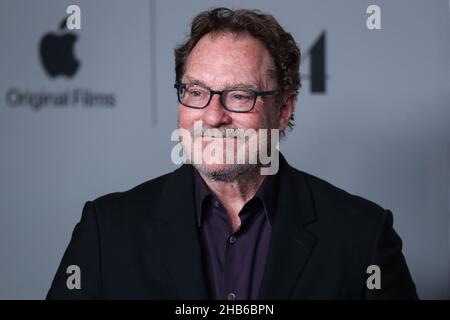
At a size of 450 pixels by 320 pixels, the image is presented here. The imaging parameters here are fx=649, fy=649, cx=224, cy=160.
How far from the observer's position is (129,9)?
183 cm

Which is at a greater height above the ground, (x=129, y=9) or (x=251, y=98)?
(x=129, y=9)

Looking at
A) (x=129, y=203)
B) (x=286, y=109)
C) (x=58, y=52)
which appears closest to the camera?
(x=129, y=203)

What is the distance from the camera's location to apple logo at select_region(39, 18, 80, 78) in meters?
1.83

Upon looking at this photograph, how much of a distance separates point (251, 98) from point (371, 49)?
0.64 m

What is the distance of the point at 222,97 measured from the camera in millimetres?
1347

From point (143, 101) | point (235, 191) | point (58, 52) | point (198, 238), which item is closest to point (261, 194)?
point (235, 191)

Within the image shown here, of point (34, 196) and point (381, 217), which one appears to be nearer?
point (381, 217)

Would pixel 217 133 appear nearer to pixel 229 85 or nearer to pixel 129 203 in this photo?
pixel 229 85

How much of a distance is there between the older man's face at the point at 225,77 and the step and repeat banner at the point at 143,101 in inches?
18.0

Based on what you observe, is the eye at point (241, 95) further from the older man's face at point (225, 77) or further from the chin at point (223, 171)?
the chin at point (223, 171)

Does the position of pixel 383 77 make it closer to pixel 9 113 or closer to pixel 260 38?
pixel 260 38

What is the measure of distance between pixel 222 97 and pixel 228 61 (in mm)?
76

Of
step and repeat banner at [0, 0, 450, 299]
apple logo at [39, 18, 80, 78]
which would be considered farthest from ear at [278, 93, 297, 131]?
apple logo at [39, 18, 80, 78]

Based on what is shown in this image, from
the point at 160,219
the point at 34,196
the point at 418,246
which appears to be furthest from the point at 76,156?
the point at 418,246
